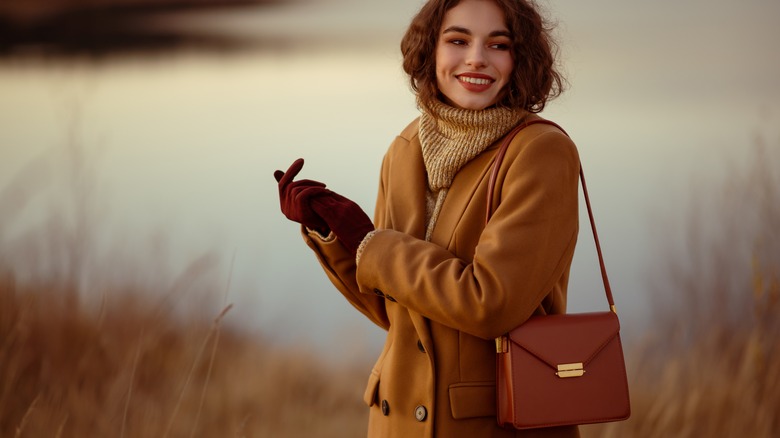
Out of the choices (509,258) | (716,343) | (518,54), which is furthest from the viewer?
(716,343)

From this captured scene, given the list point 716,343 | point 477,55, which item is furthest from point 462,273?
point 716,343

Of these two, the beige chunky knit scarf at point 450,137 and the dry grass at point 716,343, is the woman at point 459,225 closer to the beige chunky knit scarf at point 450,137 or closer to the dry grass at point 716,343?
the beige chunky knit scarf at point 450,137

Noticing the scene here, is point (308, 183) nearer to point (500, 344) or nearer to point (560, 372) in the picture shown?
point (500, 344)

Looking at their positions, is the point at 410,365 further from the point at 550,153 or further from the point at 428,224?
the point at 550,153

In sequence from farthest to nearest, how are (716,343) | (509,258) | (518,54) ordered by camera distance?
(716,343) < (518,54) < (509,258)

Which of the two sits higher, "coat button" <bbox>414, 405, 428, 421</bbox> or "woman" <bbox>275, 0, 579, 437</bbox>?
"woman" <bbox>275, 0, 579, 437</bbox>

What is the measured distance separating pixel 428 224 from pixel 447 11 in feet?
1.56

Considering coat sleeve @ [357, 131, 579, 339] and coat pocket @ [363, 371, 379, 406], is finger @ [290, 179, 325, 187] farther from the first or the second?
coat pocket @ [363, 371, 379, 406]

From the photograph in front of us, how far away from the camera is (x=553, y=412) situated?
1724 mm

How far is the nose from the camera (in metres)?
1.83

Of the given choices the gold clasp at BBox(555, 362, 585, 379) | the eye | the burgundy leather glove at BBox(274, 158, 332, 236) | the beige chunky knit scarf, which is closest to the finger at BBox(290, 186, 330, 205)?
the burgundy leather glove at BBox(274, 158, 332, 236)

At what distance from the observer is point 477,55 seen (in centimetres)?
184

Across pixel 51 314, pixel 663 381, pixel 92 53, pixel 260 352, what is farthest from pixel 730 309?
pixel 92 53

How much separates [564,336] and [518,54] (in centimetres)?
62
